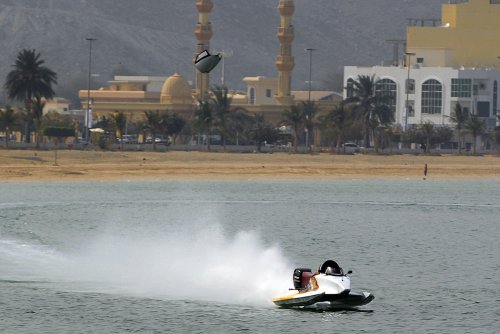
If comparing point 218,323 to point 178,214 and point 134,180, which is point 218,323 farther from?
point 134,180

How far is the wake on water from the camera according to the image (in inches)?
2272

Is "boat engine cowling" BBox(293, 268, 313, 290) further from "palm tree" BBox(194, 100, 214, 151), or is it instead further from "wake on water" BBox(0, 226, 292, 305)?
"palm tree" BBox(194, 100, 214, 151)

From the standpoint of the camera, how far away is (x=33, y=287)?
59.5 metres

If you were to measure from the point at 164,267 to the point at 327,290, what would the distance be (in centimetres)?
1569

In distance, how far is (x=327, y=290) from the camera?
51031mm

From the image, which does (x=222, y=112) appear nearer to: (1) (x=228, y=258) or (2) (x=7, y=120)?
(2) (x=7, y=120)

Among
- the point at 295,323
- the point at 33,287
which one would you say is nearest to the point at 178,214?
the point at 33,287

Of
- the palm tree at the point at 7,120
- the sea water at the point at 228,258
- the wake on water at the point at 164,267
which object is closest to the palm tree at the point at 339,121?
the palm tree at the point at 7,120

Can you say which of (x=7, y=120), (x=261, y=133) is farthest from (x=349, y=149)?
(x=7, y=120)

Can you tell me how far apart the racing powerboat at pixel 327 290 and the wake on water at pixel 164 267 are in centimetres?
366

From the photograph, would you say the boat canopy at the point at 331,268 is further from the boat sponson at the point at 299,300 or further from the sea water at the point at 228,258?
the sea water at the point at 228,258

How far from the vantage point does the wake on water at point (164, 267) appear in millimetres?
57719

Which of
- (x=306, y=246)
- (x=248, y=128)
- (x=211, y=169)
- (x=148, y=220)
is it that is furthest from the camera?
(x=248, y=128)

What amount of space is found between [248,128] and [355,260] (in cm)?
12127
